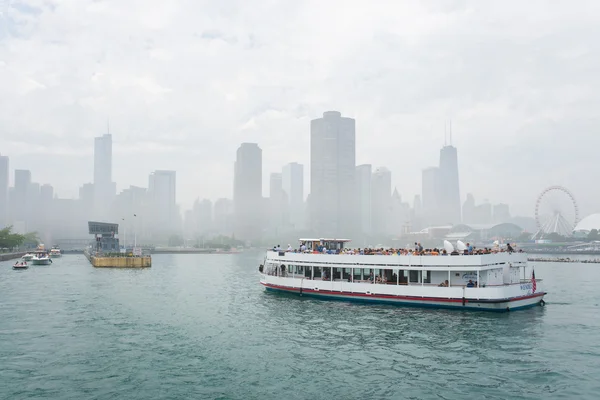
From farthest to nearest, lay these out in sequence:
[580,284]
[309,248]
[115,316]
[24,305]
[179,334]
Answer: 1. [580,284]
2. [309,248]
3. [24,305]
4. [115,316]
5. [179,334]

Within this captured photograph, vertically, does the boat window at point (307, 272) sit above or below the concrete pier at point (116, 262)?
above

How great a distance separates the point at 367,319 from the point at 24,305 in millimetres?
35008

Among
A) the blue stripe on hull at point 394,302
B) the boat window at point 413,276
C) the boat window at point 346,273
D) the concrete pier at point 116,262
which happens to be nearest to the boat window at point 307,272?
the blue stripe on hull at point 394,302

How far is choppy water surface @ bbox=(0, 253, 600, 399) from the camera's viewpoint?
23375mm

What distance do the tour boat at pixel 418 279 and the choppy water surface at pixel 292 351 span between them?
140 cm

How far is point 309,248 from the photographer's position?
181 ft

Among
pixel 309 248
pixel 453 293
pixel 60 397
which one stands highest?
pixel 309 248

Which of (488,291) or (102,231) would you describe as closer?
(488,291)

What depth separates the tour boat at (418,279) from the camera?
135 ft

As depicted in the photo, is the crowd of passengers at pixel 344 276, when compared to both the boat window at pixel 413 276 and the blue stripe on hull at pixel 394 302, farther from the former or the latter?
the blue stripe on hull at pixel 394 302

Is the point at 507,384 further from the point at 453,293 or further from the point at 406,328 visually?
the point at 453,293

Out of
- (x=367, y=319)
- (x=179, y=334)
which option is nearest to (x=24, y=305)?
(x=179, y=334)

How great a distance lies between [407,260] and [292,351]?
1821 cm

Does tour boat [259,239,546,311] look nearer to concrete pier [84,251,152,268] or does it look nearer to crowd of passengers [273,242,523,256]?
crowd of passengers [273,242,523,256]
